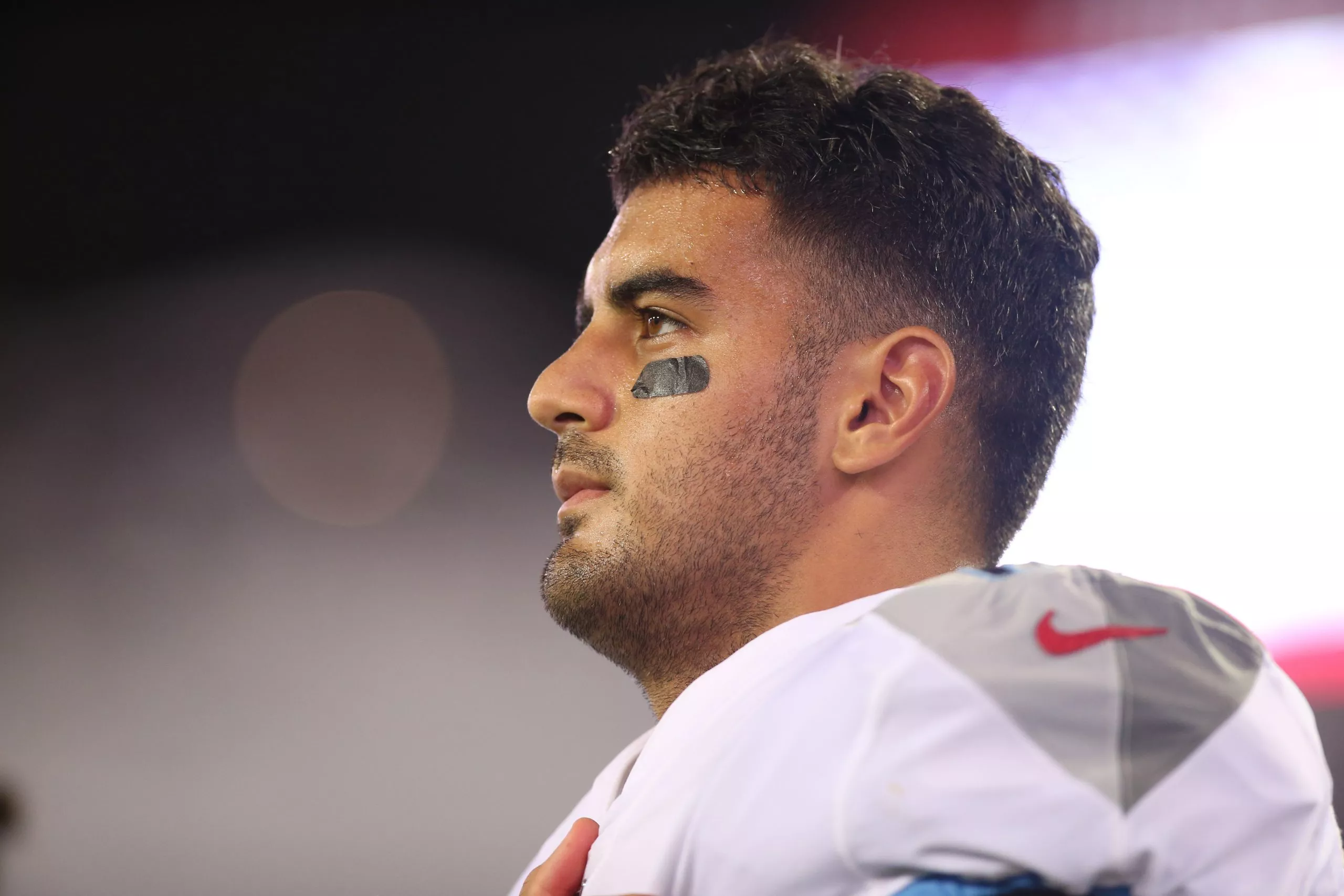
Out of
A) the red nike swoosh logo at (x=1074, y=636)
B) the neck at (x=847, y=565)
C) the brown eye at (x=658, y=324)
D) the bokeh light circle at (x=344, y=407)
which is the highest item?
the bokeh light circle at (x=344, y=407)

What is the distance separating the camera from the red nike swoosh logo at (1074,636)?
0.68 m

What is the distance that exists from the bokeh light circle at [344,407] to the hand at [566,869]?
6.02ft

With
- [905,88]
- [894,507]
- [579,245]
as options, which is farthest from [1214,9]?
[894,507]

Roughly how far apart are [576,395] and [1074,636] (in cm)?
64

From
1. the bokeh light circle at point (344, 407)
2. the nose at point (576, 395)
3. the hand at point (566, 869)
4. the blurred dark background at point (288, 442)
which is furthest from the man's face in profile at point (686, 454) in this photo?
the bokeh light circle at point (344, 407)

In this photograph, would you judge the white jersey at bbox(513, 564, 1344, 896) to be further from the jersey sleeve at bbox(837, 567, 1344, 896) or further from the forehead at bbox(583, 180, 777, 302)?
the forehead at bbox(583, 180, 777, 302)

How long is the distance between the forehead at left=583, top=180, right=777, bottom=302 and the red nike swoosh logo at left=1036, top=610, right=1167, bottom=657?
23.5 inches

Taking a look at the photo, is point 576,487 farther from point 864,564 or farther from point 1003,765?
point 1003,765

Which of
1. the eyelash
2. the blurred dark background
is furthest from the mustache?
the blurred dark background

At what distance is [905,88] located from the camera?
132 cm

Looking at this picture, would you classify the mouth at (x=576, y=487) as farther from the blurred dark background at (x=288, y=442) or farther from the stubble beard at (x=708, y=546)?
the blurred dark background at (x=288, y=442)

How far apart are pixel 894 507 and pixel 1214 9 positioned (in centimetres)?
163

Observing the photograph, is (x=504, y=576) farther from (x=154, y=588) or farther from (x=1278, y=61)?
(x=1278, y=61)

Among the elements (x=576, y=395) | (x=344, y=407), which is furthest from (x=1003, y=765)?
(x=344, y=407)
